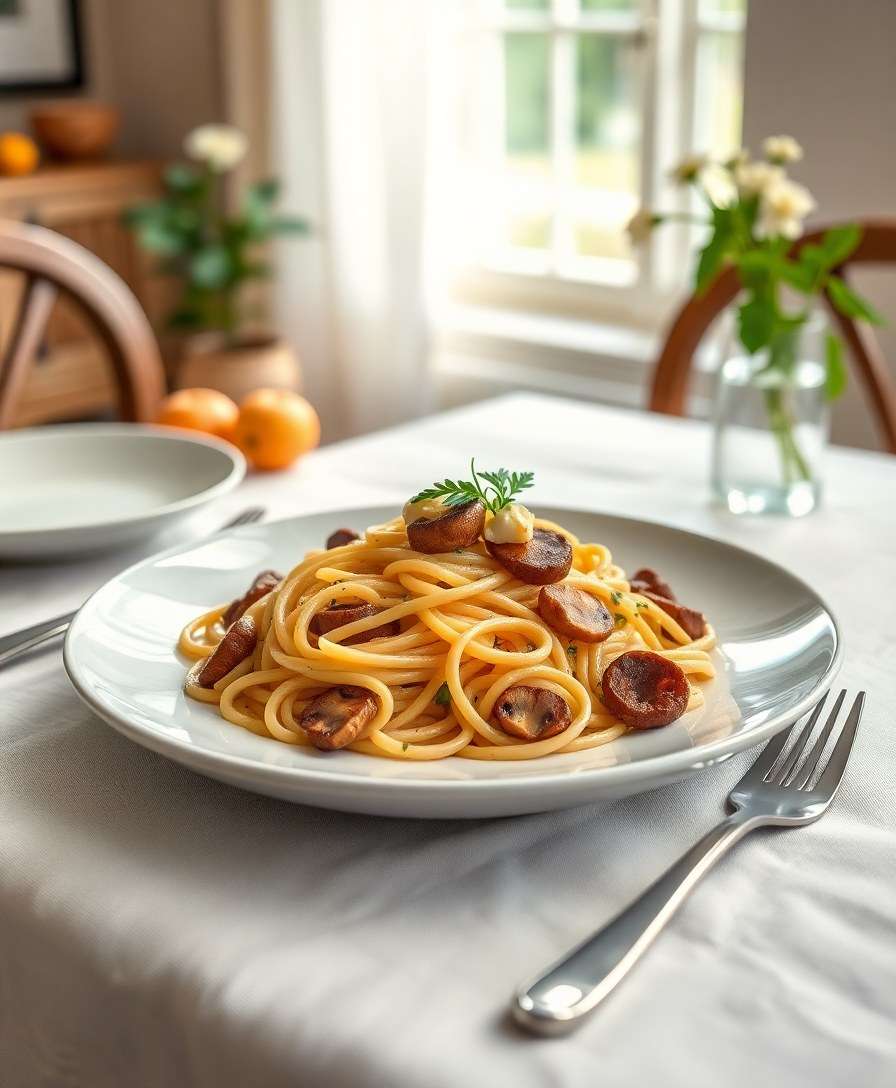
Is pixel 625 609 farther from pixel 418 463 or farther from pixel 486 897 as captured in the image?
pixel 418 463

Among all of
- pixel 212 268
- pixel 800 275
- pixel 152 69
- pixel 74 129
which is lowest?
pixel 212 268

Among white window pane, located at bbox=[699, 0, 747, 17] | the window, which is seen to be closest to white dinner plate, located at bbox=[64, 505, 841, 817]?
the window

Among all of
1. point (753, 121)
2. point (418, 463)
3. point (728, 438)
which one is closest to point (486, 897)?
point (728, 438)

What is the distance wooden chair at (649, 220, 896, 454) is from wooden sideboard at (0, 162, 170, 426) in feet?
6.88

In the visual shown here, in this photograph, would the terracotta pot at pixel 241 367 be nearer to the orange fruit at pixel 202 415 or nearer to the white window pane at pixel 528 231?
the white window pane at pixel 528 231

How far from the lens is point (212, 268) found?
3.30 metres

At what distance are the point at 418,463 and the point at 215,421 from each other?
0.83 ft

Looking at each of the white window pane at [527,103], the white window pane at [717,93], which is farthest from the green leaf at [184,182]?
the white window pane at [717,93]

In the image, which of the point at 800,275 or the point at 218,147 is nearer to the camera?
the point at 800,275

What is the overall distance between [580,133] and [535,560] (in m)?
2.57

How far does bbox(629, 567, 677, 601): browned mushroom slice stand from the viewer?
912mm

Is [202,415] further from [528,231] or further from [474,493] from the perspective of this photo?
[528,231]

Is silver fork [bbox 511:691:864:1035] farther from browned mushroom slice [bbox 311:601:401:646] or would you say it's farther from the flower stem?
the flower stem

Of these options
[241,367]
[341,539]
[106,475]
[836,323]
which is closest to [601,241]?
[241,367]
